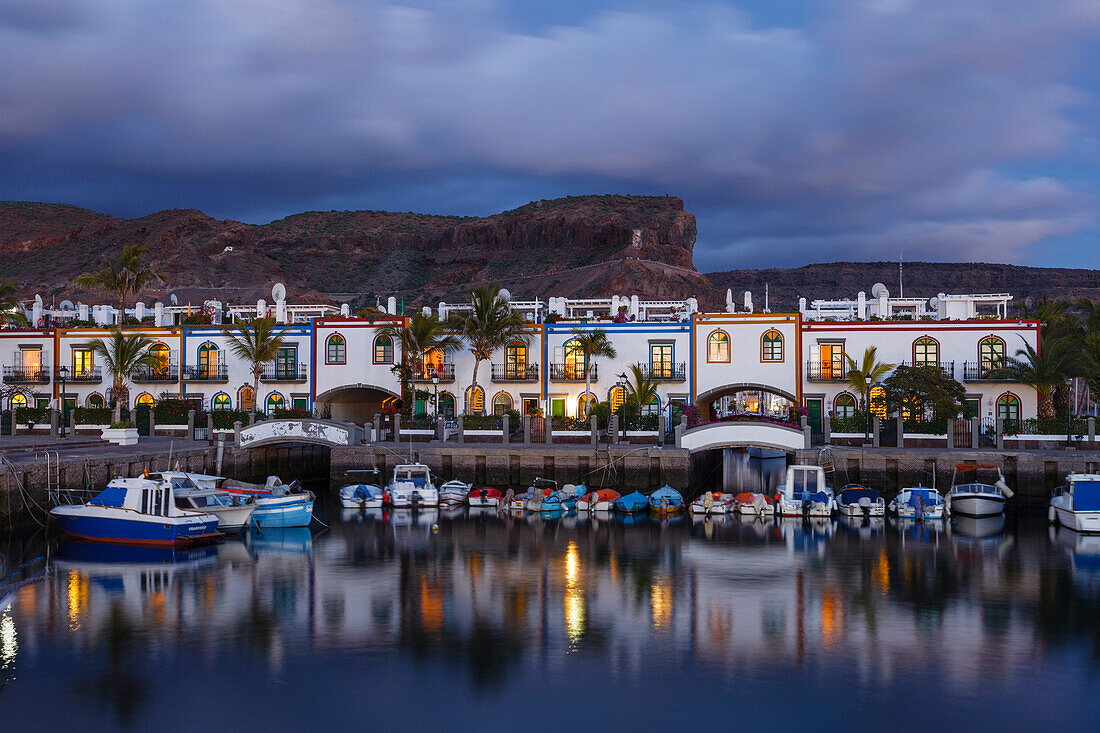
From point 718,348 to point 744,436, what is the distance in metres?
12.2

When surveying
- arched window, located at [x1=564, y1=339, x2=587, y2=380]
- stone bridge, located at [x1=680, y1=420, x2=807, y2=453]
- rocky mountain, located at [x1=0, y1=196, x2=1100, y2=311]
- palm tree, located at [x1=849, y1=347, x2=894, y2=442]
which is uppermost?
Answer: rocky mountain, located at [x1=0, y1=196, x2=1100, y2=311]

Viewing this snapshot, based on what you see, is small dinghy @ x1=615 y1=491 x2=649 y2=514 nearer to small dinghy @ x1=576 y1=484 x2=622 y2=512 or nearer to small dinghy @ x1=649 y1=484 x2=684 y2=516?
small dinghy @ x1=576 y1=484 x2=622 y2=512

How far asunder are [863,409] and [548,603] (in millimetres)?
32892

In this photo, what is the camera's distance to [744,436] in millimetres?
46062

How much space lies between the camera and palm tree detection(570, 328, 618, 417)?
57.0 metres

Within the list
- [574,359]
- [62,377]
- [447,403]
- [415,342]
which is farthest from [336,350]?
[62,377]

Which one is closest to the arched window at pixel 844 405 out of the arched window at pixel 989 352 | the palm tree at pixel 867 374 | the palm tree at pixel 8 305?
the palm tree at pixel 867 374

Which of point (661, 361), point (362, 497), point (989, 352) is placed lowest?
point (362, 497)

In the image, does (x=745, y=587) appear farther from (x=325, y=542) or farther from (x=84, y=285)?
(x=84, y=285)

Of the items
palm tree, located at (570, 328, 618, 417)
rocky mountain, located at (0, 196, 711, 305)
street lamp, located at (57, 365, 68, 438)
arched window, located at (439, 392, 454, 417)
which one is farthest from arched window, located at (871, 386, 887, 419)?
rocky mountain, located at (0, 196, 711, 305)

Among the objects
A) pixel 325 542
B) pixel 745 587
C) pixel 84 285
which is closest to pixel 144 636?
pixel 325 542

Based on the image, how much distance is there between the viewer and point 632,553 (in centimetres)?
3397

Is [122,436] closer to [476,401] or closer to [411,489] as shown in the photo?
[411,489]

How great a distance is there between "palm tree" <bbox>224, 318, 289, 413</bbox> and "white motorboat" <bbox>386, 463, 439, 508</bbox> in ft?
49.8
